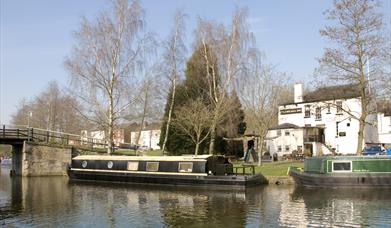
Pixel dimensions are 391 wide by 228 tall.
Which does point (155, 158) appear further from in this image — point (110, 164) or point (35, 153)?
point (35, 153)

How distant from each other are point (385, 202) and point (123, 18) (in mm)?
24262

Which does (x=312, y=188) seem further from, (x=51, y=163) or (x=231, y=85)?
(x=51, y=163)

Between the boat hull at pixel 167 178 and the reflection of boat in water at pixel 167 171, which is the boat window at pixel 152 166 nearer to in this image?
the reflection of boat in water at pixel 167 171

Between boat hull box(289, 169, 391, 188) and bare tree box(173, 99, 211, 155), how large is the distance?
1151 cm

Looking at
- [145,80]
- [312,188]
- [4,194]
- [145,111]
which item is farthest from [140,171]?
[145,111]

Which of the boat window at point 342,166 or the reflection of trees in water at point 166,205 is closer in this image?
the reflection of trees in water at point 166,205

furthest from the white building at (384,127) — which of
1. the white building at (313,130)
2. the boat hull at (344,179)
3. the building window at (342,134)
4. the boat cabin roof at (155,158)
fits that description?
the boat cabin roof at (155,158)

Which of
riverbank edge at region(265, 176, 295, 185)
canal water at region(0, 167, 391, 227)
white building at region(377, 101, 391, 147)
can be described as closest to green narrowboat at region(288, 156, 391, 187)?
riverbank edge at region(265, 176, 295, 185)

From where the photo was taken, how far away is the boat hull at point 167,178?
81.3ft

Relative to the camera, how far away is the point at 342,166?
25812 mm

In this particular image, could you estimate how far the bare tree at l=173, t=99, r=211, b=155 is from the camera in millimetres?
36344

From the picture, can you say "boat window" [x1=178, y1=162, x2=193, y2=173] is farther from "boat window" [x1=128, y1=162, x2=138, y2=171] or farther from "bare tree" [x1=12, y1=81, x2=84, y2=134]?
"bare tree" [x1=12, y1=81, x2=84, y2=134]

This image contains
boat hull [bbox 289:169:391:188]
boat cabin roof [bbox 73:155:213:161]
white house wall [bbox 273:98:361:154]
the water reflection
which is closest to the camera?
the water reflection

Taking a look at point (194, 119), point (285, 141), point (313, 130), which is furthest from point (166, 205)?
point (313, 130)
